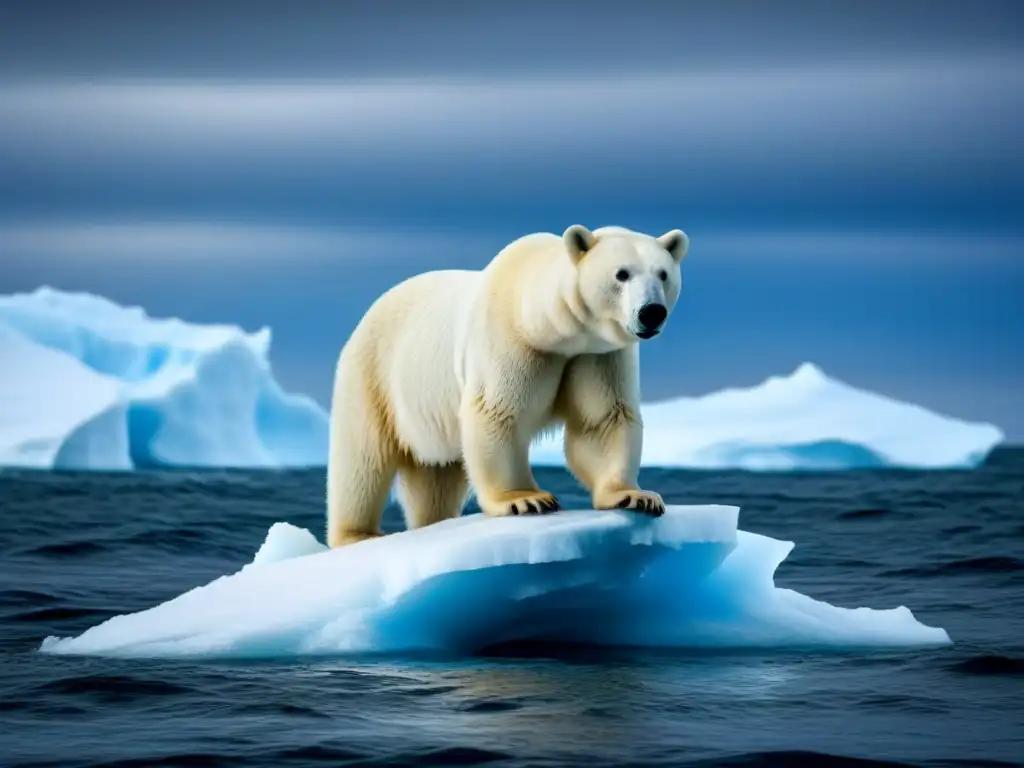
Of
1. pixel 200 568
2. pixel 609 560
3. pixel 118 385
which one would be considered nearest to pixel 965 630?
pixel 609 560

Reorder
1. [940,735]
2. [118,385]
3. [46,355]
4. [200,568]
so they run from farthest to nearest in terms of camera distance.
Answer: [46,355]
[118,385]
[200,568]
[940,735]

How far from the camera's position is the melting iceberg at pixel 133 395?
108ft

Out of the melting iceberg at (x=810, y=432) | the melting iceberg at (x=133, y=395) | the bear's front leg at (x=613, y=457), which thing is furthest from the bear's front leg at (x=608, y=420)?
the melting iceberg at (x=810, y=432)

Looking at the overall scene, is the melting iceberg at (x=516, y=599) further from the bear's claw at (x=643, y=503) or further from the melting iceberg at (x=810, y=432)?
the melting iceberg at (x=810, y=432)

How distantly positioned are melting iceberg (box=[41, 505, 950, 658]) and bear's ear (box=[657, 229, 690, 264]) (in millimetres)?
1128

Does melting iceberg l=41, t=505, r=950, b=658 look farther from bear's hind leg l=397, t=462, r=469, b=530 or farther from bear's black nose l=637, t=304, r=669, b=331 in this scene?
bear's black nose l=637, t=304, r=669, b=331

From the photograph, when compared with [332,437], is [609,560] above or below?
below

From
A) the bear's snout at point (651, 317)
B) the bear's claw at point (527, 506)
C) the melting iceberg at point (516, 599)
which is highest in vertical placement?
the bear's snout at point (651, 317)

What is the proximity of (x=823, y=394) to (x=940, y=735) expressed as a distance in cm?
3877

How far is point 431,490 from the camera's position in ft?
27.1

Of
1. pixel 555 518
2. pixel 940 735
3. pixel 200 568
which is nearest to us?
pixel 940 735

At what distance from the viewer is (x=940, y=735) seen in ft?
19.5

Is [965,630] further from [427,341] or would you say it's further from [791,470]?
[791,470]

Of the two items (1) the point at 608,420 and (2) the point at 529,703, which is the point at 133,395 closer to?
(1) the point at 608,420
